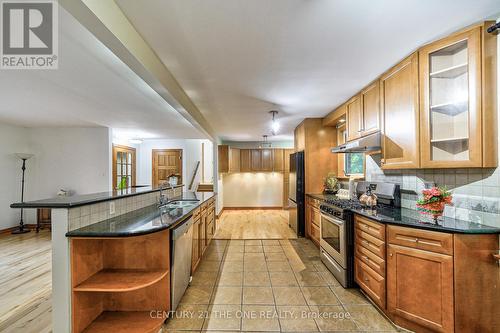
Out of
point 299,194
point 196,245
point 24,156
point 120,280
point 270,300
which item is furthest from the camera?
point 24,156

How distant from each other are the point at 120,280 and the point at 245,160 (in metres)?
5.87

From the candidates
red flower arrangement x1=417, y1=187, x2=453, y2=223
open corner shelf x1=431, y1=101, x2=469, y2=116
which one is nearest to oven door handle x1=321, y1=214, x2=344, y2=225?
red flower arrangement x1=417, y1=187, x2=453, y2=223

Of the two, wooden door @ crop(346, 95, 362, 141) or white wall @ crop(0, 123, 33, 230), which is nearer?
wooden door @ crop(346, 95, 362, 141)

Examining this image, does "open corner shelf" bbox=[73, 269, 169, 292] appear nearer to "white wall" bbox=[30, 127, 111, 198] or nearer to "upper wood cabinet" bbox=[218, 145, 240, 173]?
"white wall" bbox=[30, 127, 111, 198]

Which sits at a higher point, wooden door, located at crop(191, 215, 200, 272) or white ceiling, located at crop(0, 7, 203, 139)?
white ceiling, located at crop(0, 7, 203, 139)

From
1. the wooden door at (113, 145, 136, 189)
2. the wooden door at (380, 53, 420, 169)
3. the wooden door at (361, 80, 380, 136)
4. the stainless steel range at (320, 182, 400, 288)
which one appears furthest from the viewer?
the wooden door at (113, 145, 136, 189)

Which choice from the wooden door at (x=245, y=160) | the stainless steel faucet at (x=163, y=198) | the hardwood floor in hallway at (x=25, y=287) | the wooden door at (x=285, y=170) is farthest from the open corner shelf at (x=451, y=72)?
the wooden door at (x=245, y=160)

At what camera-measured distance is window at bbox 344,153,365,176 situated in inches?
149

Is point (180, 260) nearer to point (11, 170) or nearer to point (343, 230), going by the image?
point (343, 230)

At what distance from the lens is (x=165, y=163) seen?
7.85m

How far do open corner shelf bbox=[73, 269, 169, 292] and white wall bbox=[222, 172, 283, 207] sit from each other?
5.94 metres

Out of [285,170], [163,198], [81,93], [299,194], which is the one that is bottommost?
[299,194]

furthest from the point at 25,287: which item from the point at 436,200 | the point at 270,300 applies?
the point at 436,200

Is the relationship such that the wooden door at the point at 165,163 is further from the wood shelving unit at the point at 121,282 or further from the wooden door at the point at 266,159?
the wood shelving unit at the point at 121,282
